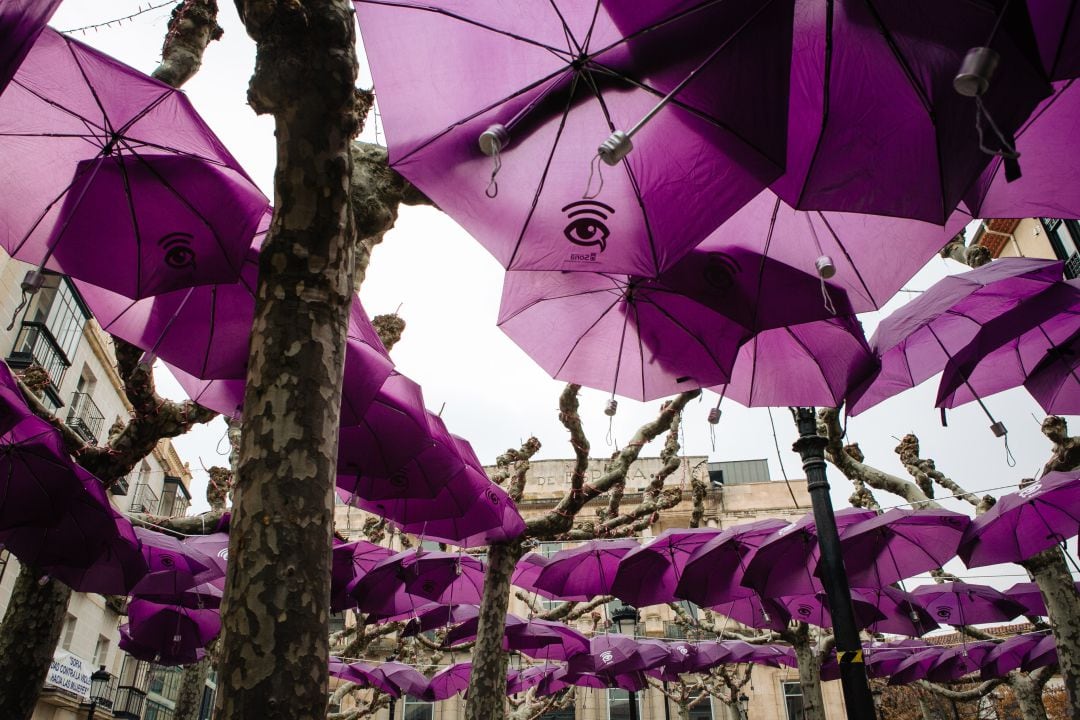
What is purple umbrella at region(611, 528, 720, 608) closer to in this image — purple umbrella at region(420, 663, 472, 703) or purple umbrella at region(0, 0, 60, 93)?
purple umbrella at region(420, 663, 472, 703)

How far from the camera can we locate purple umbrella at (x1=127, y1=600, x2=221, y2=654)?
1279cm

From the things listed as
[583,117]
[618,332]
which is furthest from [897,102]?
[618,332]

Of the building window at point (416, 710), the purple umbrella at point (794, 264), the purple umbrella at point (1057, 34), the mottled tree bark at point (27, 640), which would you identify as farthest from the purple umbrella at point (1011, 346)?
the building window at point (416, 710)

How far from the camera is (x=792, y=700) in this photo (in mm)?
26922

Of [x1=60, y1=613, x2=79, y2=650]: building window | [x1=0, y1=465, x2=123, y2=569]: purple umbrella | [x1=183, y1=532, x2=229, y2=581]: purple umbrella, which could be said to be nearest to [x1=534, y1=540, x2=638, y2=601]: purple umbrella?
[x1=183, y1=532, x2=229, y2=581]: purple umbrella

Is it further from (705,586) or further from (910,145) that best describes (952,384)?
(705,586)

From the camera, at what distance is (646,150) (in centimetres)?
441

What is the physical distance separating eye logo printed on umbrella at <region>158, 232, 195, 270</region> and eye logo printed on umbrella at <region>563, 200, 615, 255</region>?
2.85 metres

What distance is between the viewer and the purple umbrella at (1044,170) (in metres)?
4.26

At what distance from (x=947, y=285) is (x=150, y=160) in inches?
261

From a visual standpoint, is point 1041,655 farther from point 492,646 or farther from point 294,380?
point 294,380

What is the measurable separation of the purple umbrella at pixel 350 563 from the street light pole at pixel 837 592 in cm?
870

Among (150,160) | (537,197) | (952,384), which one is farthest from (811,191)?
(150,160)

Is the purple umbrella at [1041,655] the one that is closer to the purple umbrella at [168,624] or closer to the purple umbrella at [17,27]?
the purple umbrella at [168,624]
